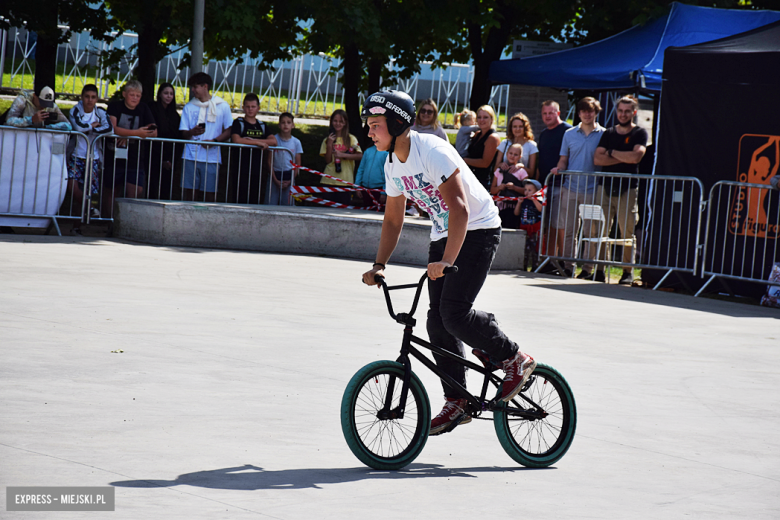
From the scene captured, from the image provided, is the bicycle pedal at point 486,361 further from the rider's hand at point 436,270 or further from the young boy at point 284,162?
the young boy at point 284,162

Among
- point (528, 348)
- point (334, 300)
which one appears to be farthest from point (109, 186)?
point (528, 348)

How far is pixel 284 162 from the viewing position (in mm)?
15070

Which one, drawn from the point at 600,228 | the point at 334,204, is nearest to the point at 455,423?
the point at 600,228

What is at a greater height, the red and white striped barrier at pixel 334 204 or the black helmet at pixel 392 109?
the black helmet at pixel 392 109

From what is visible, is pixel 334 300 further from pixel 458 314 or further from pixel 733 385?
pixel 458 314

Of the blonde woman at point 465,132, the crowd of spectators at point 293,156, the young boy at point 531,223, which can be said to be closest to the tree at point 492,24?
the blonde woman at point 465,132

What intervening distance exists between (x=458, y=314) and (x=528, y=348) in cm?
306

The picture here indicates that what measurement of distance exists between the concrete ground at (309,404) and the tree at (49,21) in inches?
367

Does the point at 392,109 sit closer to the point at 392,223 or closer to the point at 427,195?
the point at 427,195

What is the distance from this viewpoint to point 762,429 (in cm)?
607

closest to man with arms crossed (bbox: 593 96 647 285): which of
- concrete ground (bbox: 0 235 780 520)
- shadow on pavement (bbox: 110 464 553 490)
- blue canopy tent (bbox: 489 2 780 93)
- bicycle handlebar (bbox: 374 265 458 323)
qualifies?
blue canopy tent (bbox: 489 2 780 93)

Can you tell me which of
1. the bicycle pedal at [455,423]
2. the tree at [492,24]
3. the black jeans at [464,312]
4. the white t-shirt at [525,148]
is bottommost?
the bicycle pedal at [455,423]

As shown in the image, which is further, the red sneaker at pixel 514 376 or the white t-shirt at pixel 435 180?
the red sneaker at pixel 514 376

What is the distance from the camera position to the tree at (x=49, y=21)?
60.7ft
